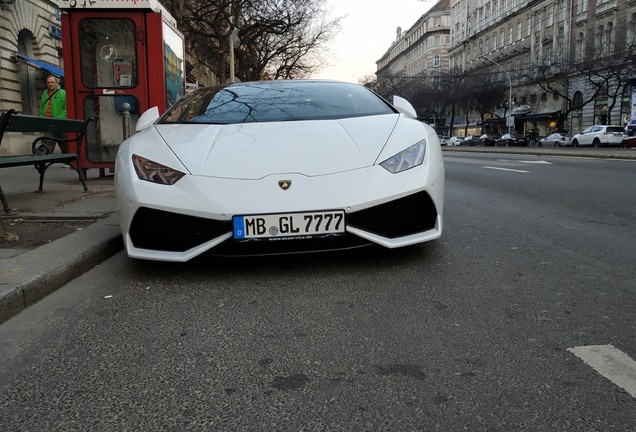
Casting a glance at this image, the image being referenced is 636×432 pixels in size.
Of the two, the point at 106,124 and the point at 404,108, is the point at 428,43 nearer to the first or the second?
the point at 106,124

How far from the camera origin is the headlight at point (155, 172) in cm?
330

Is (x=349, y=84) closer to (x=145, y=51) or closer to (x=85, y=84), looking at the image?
(x=145, y=51)

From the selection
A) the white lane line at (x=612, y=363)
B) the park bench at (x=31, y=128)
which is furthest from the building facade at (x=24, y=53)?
the white lane line at (x=612, y=363)

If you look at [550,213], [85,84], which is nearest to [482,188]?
[550,213]

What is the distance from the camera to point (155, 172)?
336 cm

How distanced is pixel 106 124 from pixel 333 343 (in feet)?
25.6

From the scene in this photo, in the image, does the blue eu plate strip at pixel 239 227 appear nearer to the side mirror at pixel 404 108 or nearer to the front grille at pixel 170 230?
the front grille at pixel 170 230

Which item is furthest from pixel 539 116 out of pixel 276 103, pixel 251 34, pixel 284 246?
pixel 284 246

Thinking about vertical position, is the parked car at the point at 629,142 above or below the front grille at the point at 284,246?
above

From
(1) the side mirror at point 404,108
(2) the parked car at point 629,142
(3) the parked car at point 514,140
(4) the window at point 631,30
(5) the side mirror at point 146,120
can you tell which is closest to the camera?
(5) the side mirror at point 146,120

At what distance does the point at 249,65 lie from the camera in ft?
111

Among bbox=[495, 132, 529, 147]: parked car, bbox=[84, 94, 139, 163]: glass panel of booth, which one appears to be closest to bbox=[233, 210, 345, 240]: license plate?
bbox=[84, 94, 139, 163]: glass panel of booth

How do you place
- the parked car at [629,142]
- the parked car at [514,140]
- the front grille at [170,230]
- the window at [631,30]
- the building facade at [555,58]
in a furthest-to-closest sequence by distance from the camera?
the parked car at [514,140] < the building facade at [555,58] < the window at [631,30] < the parked car at [629,142] < the front grille at [170,230]

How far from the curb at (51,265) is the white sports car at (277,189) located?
0.45 m
